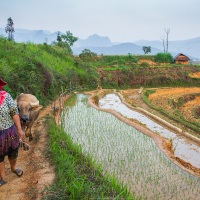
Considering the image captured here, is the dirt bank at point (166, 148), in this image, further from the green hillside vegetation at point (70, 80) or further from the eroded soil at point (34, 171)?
the green hillside vegetation at point (70, 80)

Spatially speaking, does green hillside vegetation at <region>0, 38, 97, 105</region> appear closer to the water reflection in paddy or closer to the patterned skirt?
the water reflection in paddy

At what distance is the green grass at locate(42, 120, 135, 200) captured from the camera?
3477 mm

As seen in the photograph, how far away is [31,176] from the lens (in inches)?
169

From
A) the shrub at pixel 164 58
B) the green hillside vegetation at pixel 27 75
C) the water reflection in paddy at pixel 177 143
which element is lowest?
the water reflection in paddy at pixel 177 143

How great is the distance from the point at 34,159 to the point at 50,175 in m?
0.92

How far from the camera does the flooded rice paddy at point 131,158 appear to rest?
478cm

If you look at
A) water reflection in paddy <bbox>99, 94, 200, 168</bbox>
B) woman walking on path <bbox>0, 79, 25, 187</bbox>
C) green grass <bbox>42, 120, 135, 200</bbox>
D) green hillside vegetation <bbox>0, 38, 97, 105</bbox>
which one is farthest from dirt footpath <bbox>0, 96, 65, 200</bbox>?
water reflection in paddy <bbox>99, 94, 200, 168</bbox>

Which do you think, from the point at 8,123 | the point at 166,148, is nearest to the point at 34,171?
the point at 8,123

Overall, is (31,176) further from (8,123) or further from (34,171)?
(8,123)

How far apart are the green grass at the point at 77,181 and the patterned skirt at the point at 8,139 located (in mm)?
796

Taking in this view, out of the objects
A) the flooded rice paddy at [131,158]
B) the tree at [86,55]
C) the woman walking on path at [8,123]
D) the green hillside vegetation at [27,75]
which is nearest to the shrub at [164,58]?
the tree at [86,55]

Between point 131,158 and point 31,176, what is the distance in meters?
2.64

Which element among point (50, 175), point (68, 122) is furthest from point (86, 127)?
point (50, 175)

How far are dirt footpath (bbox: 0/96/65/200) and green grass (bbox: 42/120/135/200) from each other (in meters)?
0.15
